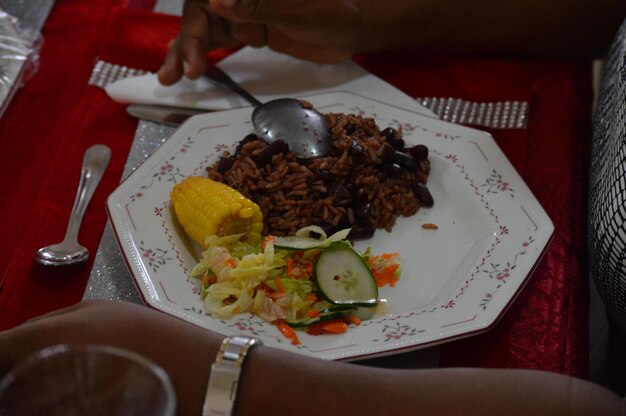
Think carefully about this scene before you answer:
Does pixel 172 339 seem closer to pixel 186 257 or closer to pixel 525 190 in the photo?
pixel 186 257

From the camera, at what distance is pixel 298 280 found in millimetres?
1490

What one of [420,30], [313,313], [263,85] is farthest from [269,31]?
[313,313]

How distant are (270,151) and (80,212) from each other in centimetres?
44

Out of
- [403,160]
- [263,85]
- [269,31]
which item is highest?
[269,31]

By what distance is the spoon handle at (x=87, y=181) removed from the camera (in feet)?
5.42

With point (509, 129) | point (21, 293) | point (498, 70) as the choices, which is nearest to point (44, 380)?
point (21, 293)

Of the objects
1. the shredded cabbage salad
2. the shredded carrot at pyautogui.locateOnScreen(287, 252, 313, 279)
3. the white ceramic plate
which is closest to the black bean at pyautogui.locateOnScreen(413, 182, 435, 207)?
the white ceramic plate

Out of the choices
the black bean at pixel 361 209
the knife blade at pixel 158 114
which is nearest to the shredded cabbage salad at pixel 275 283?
the black bean at pixel 361 209

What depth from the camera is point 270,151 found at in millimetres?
1708

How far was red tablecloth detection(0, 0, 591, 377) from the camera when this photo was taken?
4.89 feet

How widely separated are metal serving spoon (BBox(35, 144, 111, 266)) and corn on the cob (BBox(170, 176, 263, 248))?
213mm

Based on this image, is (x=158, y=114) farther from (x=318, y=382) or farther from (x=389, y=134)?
(x=318, y=382)

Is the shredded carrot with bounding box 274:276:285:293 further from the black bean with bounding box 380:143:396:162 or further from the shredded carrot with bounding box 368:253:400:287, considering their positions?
the black bean with bounding box 380:143:396:162

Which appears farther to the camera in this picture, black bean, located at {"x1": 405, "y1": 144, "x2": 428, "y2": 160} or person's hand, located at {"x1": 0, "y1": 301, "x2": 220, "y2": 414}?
black bean, located at {"x1": 405, "y1": 144, "x2": 428, "y2": 160}
